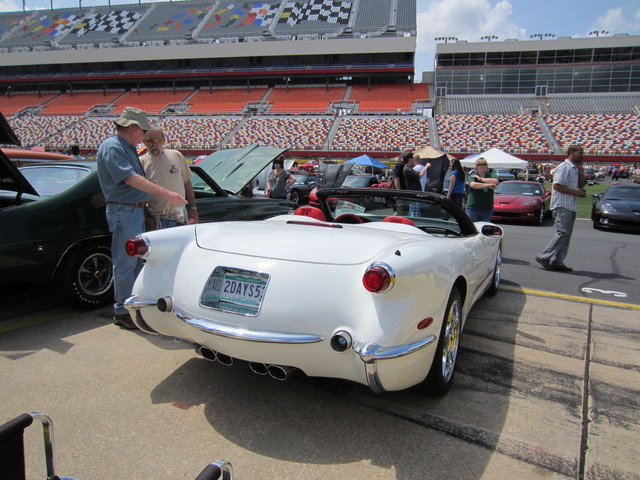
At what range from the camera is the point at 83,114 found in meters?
48.9

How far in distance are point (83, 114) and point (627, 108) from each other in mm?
57293

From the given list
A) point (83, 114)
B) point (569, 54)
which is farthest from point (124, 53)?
point (569, 54)

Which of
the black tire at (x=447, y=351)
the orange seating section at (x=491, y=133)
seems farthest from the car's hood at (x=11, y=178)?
the orange seating section at (x=491, y=133)

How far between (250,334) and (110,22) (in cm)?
6771

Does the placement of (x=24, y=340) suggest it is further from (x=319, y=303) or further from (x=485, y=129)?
(x=485, y=129)

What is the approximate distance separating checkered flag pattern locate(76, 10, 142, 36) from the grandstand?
10.2 inches

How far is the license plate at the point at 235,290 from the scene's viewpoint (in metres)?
2.20

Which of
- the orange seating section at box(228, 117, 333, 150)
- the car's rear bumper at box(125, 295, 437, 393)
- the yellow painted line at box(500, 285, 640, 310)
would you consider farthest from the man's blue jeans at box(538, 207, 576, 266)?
the orange seating section at box(228, 117, 333, 150)

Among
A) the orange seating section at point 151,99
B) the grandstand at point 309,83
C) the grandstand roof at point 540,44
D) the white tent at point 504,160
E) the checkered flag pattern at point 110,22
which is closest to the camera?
the white tent at point 504,160

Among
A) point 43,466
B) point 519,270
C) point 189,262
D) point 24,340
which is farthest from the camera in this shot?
point 519,270

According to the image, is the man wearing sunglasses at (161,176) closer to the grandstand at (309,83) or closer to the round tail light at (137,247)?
the round tail light at (137,247)

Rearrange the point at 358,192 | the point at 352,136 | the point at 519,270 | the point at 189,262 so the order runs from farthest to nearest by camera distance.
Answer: the point at 352,136 → the point at 519,270 → the point at 358,192 → the point at 189,262

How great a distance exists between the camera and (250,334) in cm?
211

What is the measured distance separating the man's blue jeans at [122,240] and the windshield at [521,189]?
11.8 m
